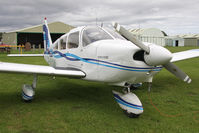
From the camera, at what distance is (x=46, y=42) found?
9578 mm

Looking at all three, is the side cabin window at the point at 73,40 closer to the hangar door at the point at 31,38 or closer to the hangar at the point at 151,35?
the hangar door at the point at 31,38

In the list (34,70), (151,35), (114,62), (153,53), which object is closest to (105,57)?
(114,62)

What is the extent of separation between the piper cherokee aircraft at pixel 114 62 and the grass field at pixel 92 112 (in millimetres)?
433

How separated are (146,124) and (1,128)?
2880mm

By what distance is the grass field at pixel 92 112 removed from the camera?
12.2 ft

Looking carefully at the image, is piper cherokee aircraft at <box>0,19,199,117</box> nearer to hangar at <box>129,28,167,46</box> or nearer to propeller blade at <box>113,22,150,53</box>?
propeller blade at <box>113,22,150,53</box>

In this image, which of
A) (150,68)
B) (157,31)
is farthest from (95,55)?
(157,31)

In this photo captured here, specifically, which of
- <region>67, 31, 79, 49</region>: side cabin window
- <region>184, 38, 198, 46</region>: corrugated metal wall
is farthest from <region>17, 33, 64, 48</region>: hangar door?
<region>184, 38, 198, 46</region>: corrugated metal wall

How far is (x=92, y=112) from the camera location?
459cm

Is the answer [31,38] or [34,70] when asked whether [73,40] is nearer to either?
[34,70]

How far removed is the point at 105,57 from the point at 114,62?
30 cm

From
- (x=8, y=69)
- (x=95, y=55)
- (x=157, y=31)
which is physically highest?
(x=157, y=31)

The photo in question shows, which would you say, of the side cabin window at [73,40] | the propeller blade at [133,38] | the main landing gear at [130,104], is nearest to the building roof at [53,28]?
the side cabin window at [73,40]

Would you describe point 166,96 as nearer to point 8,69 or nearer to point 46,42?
point 8,69
